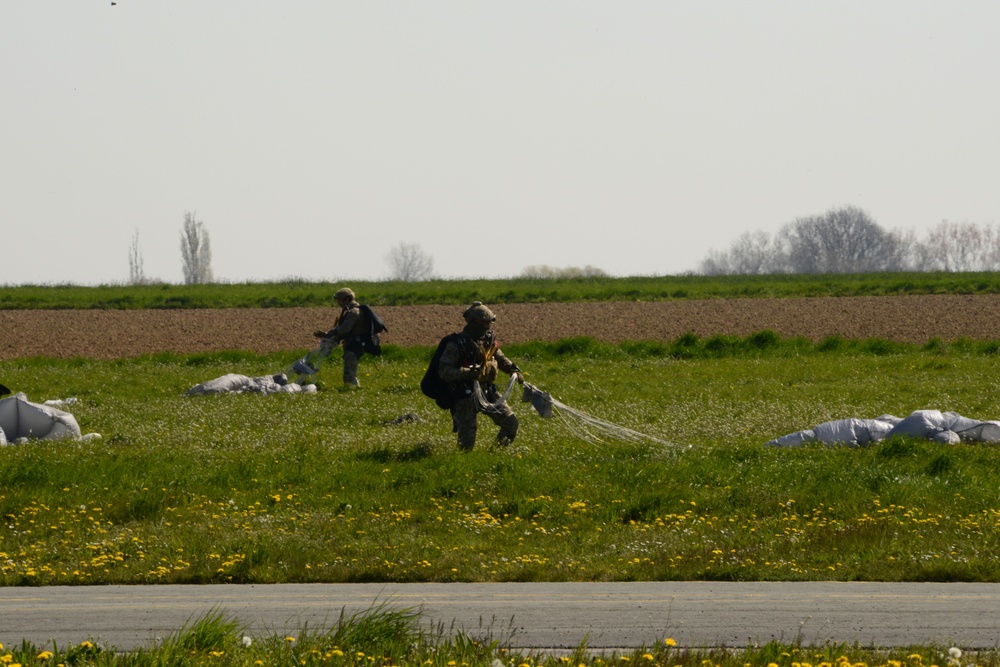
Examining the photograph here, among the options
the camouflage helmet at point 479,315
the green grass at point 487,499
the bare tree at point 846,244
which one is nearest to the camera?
the green grass at point 487,499

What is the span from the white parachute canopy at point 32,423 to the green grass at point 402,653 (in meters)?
11.0

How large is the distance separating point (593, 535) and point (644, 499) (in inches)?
60.1

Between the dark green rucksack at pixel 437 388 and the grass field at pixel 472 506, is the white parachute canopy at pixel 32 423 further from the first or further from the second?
the dark green rucksack at pixel 437 388

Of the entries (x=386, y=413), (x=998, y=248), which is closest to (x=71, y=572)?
(x=386, y=413)

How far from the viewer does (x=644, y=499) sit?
1327 cm

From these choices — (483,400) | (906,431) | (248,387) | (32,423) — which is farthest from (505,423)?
(248,387)

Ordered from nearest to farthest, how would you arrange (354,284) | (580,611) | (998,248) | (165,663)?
(165,663) → (580,611) → (354,284) → (998,248)

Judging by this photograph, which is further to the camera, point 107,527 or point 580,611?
point 107,527

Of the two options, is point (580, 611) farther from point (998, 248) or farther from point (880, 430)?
point (998, 248)

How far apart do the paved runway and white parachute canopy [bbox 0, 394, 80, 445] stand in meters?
8.62

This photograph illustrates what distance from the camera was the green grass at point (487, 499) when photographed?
10734 mm

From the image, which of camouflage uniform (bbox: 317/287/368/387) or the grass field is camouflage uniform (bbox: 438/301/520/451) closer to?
the grass field

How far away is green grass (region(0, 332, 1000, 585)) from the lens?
1073cm

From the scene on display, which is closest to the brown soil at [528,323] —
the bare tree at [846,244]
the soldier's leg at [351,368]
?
the soldier's leg at [351,368]
